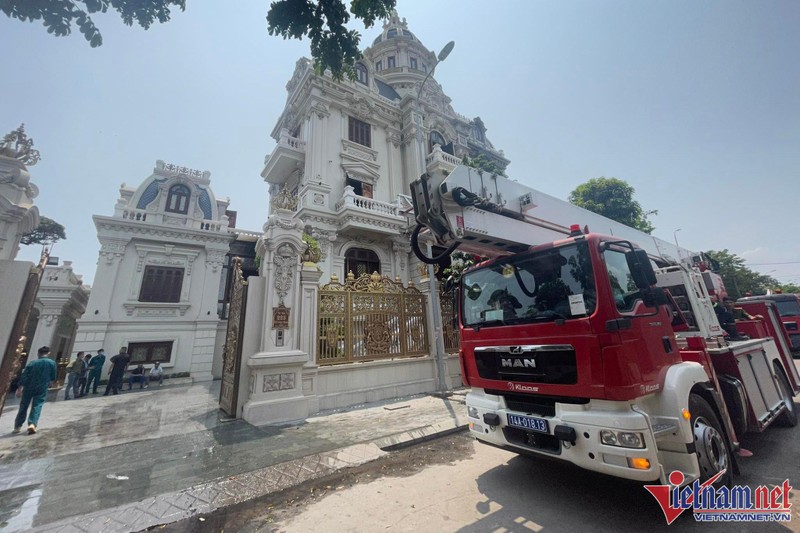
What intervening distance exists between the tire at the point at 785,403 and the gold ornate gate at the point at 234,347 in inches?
351

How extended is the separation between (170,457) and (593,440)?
515 centimetres

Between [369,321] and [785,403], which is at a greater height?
[369,321]

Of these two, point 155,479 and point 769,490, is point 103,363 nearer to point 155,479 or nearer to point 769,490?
point 155,479

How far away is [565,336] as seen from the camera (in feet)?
9.33

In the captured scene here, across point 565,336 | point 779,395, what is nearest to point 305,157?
point 565,336

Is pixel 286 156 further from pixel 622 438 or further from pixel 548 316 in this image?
pixel 622 438

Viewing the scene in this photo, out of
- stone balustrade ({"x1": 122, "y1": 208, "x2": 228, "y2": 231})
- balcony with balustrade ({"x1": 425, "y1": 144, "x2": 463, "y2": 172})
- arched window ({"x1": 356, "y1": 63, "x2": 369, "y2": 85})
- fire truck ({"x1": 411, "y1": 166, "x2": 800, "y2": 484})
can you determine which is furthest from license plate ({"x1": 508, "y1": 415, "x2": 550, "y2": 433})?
arched window ({"x1": 356, "y1": 63, "x2": 369, "y2": 85})

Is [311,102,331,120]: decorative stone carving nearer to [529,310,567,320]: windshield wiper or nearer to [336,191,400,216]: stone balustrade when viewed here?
[336,191,400,216]: stone balustrade

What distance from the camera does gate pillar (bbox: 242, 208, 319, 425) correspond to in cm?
585

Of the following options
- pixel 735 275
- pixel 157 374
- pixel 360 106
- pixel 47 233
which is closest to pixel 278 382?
pixel 157 374

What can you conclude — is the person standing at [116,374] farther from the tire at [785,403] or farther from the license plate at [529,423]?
the tire at [785,403]

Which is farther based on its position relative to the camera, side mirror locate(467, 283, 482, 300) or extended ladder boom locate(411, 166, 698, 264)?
side mirror locate(467, 283, 482, 300)

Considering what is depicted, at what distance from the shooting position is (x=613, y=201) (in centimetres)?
1947

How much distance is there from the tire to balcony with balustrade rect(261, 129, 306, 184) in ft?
55.2
